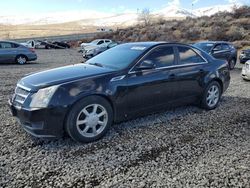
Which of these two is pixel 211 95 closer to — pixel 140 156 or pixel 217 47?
pixel 140 156

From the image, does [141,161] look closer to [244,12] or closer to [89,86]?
[89,86]

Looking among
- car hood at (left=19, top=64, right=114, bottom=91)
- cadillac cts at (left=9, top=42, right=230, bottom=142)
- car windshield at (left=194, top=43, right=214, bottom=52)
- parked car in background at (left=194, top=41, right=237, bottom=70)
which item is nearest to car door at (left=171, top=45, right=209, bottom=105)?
cadillac cts at (left=9, top=42, right=230, bottom=142)

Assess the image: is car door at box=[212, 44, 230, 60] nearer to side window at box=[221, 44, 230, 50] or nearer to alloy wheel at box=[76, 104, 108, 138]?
side window at box=[221, 44, 230, 50]

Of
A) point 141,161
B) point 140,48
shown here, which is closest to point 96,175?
point 141,161

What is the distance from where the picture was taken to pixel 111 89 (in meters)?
4.45

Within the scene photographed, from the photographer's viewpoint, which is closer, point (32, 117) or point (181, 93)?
point (32, 117)

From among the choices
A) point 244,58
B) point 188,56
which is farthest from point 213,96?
point 244,58

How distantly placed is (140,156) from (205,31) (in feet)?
107

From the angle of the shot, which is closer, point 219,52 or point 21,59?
point 219,52

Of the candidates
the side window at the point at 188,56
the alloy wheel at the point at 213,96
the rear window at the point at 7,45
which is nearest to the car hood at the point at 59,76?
the side window at the point at 188,56

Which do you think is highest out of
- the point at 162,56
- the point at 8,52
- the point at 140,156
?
the point at 162,56

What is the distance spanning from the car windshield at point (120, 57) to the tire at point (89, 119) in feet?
2.59

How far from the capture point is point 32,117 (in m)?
3.97

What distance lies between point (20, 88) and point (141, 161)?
2.20 metres
